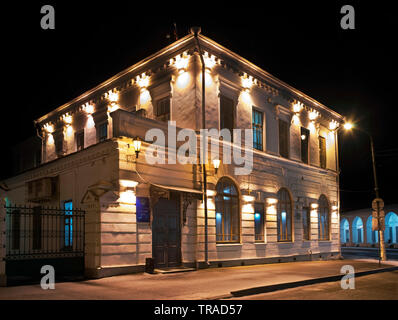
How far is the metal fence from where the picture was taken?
50.4 ft

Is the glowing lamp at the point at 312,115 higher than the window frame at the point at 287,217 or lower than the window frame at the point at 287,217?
higher

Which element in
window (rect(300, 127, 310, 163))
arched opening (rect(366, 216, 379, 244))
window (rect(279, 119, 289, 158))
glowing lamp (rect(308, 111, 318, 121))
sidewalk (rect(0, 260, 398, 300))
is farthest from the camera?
arched opening (rect(366, 216, 379, 244))

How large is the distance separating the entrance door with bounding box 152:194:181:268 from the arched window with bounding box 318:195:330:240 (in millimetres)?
12693

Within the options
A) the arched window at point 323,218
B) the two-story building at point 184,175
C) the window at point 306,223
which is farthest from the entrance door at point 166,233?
Result: the arched window at point 323,218

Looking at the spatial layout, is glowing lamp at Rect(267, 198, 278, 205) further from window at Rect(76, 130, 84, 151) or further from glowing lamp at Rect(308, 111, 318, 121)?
window at Rect(76, 130, 84, 151)

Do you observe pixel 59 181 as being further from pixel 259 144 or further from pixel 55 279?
pixel 259 144

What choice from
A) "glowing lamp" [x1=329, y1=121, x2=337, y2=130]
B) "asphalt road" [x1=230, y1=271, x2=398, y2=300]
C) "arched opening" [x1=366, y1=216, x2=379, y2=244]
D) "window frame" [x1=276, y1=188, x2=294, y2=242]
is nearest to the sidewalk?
"asphalt road" [x1=230, y1=271, x2=398, y2=300]

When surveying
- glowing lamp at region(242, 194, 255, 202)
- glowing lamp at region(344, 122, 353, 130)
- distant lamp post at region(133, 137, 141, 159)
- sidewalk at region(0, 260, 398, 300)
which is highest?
glowing lamp at region(344, 122, 353, 130)

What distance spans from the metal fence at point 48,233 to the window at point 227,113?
7.36 meters

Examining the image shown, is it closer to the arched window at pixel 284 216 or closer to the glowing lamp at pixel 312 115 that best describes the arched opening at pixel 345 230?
the glowing lamp at pixel 312 115

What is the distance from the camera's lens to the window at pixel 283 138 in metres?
23.9

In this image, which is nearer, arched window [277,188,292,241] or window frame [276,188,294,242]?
window frame [276,188,294,242]
